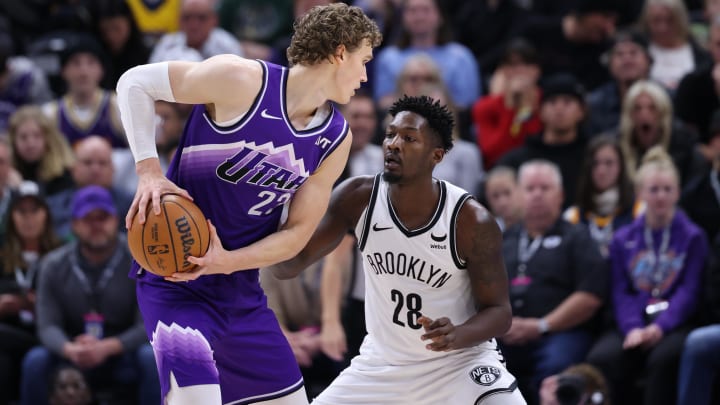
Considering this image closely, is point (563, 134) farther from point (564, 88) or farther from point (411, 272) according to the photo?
point (411, 272)

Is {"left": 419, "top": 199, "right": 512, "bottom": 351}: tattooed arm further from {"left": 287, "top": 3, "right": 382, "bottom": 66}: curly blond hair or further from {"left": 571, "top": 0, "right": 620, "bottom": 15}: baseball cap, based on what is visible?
{"left": 571, "top": 0, "right": 620, "bottom": 15}: baseball cap

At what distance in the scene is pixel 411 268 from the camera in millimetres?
5895

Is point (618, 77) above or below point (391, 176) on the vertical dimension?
above

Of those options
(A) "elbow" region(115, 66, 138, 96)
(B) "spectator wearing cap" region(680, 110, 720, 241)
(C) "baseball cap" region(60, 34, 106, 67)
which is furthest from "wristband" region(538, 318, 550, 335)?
(C) "baseball cap" region(60, 34, 106, 67)

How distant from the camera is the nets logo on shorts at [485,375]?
18.8ft

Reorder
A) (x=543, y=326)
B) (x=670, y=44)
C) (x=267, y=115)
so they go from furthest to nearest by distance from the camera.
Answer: (x=670, y=44)
(x=543, y=326)
(x=267, y=115)

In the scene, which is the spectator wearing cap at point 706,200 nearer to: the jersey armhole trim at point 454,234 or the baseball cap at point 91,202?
the jersey armhole trim at point 454,234

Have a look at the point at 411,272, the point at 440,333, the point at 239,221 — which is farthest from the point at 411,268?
the point at 239,221

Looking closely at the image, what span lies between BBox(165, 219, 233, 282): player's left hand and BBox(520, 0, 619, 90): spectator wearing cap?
637cm

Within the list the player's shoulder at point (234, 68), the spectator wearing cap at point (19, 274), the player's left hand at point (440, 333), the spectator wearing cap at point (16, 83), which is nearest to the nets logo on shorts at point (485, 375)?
the player's left hand at point (440, 333)

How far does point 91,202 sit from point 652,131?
4391 millimetres

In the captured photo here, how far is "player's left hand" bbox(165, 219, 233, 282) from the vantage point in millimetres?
5113

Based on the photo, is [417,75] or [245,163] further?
[417,75]

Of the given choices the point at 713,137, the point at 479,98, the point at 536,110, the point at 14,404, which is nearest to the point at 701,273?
the point at 713,137
